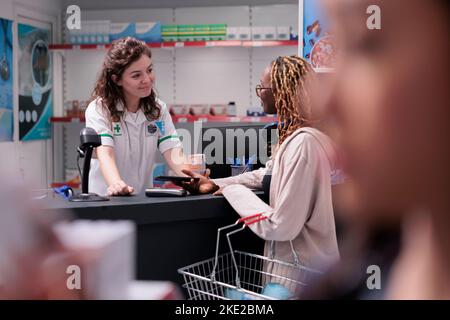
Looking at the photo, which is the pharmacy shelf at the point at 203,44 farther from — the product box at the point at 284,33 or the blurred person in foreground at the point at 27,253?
the blurred person in foreground at the point at 27,253

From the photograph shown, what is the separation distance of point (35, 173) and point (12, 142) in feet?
0.23

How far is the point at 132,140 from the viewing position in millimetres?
2330

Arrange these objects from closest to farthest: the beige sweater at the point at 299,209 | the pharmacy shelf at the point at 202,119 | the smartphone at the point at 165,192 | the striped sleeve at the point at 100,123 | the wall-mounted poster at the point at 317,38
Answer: the wall-mounted poster at the point at 317,38 < the beige sweater at the point at 299,209 < the smartphone at the point at 165,192 < the striped sleeve at the point at 100,123 < the pharmacy shelf at the point at 202,119

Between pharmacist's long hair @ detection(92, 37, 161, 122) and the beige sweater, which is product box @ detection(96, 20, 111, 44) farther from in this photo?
the beige sweater

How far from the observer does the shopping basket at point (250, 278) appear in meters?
1.05

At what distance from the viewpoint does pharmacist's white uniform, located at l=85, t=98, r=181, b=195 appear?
224 centimetres

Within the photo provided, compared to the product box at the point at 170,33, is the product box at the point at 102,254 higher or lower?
lower

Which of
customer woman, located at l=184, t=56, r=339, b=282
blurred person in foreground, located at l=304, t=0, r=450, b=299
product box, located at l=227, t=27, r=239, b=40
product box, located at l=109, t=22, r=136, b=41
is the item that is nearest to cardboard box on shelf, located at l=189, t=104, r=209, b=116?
product box, located at l=227, t=27, r=239, b=40

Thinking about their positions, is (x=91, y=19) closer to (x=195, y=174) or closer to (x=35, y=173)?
(x=195, y=174)

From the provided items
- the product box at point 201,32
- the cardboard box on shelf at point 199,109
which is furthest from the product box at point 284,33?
the cardboard box on shelf at point 199,109

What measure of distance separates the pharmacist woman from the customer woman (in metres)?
0.81

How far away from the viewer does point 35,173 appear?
872 mm

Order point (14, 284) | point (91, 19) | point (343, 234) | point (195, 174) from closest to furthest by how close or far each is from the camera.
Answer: point (14, 284), point (343, 234), point (195, 174), point (91, 19)

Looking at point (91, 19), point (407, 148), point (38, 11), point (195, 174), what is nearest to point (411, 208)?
point (407, 148)
